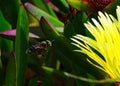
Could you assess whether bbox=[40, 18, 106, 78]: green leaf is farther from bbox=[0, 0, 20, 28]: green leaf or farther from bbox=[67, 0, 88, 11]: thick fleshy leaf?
bbox=[0, 0, 20, 28]: green leaf

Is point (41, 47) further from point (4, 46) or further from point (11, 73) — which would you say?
point (4, 46)

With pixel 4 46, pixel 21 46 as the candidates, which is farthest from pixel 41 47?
pixel 4 46

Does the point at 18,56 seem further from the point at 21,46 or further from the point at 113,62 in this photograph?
the point at 113,62

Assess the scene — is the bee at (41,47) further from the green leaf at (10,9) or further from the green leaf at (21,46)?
the green leaf at (10,9)

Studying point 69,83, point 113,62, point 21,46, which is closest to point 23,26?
point 21,46

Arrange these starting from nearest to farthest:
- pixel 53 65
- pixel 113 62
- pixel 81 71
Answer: pixel 113 62 → pixel 81 71 → pixel 53 65

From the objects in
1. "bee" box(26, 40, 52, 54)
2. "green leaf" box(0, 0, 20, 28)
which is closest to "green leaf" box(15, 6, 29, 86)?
"bee" box(26, 40, 52, 54)

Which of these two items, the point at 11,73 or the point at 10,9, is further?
the point at 10,9

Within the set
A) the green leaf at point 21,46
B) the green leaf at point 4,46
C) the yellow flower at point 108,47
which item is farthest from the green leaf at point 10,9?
the yellow flower at point 108,47

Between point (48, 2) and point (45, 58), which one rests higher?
point (48, 2)
